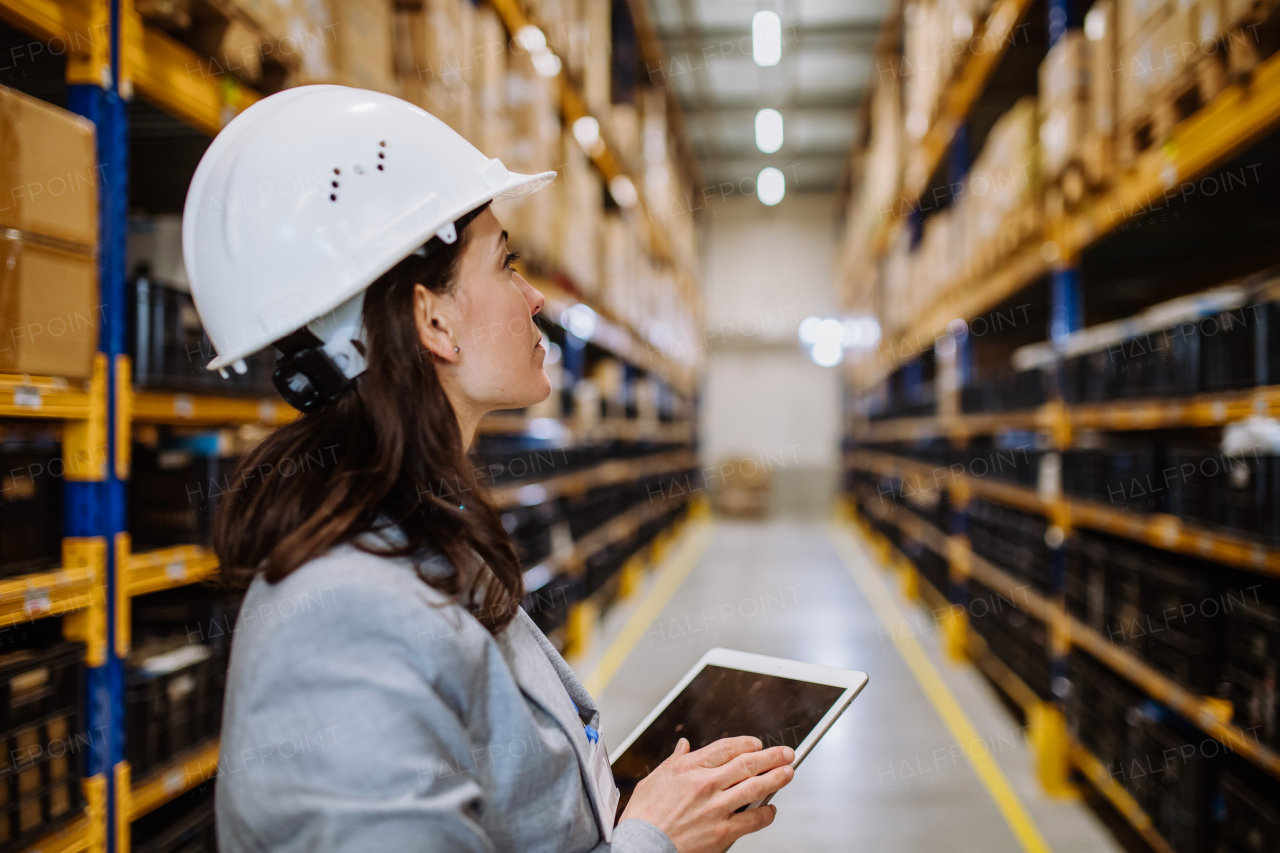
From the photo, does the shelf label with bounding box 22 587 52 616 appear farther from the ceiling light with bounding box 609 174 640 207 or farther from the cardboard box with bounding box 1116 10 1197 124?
the ceiling light with bounding box 609 174 640 207

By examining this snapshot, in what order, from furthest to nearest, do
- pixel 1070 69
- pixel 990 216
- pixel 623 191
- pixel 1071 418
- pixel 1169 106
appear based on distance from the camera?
pixel 623 191 < pixel 990 216 < pixel 1071 418 < pixel 1070 69 < pixel 1169 106

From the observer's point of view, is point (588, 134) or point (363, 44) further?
point (588, 134)

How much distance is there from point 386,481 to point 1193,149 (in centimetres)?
251

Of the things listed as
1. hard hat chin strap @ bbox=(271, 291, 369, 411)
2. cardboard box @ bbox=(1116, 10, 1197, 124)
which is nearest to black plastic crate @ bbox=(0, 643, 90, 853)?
hard hat chin strap @ bbox=(271, 291, 369, 411)

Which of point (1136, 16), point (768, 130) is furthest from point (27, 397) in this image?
point (768, 130)

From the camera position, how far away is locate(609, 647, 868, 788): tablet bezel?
1.22m

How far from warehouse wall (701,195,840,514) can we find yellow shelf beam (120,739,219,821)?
1374cm

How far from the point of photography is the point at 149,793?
6.13 feet

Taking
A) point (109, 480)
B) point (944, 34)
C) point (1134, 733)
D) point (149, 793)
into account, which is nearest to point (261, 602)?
point (109, 480)

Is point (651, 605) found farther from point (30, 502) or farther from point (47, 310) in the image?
point (47, 310)

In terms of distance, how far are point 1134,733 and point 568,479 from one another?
3.51 metres

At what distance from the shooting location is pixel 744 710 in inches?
51.3

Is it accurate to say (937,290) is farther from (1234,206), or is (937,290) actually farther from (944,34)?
(1234,206)

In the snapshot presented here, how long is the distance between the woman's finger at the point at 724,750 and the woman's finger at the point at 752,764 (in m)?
0.02
